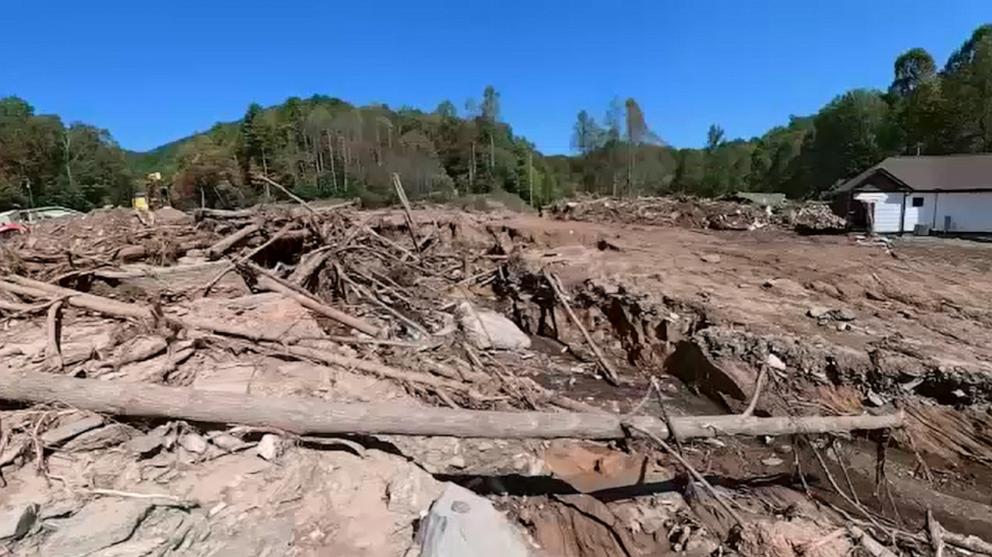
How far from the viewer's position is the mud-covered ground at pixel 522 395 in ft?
11.3

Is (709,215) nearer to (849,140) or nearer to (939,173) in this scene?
(939,173)

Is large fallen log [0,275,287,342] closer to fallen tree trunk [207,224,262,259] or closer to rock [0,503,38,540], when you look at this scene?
fallen tree trunk [207,224,262,259]

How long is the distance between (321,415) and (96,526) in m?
1.35

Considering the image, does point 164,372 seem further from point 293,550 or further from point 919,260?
point 919,260

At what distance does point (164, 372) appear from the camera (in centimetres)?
467

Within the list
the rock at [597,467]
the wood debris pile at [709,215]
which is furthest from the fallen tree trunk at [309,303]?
the wood debris pile at [709,215]

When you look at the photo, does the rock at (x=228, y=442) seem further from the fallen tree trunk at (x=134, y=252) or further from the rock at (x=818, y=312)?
the rock at (x=818, y=312)

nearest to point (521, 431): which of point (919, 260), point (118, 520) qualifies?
point (118, 520)

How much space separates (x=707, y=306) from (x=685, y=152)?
157 ft

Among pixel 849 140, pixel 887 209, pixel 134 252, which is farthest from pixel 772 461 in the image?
pixel 849 140

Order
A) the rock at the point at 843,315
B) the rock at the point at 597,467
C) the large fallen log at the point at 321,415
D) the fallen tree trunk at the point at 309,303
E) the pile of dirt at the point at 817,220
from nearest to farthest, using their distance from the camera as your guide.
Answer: the large fallen log at the point at 321,415 < the rock at the point at 597,467 < the fallen tree trunk at the point at 309,303 < the rock at the point at 843,315 < the pile of dirt at the point at 817,220

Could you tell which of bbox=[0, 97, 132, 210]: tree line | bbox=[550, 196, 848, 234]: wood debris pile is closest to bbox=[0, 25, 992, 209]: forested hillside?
bbox=[0, 97, 132, 210]: tree line

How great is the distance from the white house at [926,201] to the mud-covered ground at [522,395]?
961 cm

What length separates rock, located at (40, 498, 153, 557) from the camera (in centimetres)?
273
